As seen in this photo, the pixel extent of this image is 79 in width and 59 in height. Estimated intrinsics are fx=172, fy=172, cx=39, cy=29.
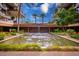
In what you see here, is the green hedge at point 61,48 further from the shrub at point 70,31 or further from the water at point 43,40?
the shrub at point 70,31

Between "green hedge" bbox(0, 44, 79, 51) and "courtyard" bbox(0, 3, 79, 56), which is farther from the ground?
"courtyard" bbox(0, 3, 79, 56)

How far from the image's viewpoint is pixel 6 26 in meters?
3.92

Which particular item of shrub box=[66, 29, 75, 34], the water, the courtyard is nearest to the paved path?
the courtyard

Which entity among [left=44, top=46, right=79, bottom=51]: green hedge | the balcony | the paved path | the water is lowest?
the paved path

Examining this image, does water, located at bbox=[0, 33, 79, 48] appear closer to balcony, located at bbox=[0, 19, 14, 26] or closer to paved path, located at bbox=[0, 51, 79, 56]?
paved path, located at bbox=[0, 51, 79, 56]

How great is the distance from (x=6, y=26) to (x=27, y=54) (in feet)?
2.63

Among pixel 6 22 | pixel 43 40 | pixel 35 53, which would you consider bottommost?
pixel 35 53

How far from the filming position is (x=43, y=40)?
3.87 metres

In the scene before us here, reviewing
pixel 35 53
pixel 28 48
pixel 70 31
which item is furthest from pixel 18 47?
pixel 70 31

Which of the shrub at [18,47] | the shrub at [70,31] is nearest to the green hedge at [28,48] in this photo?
the shrub at [18,47]

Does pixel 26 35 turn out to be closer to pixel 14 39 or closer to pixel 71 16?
pixel 14 39

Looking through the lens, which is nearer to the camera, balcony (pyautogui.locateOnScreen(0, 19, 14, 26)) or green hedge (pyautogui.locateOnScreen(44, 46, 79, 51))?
green hedge (pyautogui.locateOnScreen(44, 46, 79, 51))

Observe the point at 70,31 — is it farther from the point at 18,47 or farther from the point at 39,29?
the point at 18,47

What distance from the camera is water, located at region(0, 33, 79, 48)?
3.84 m
